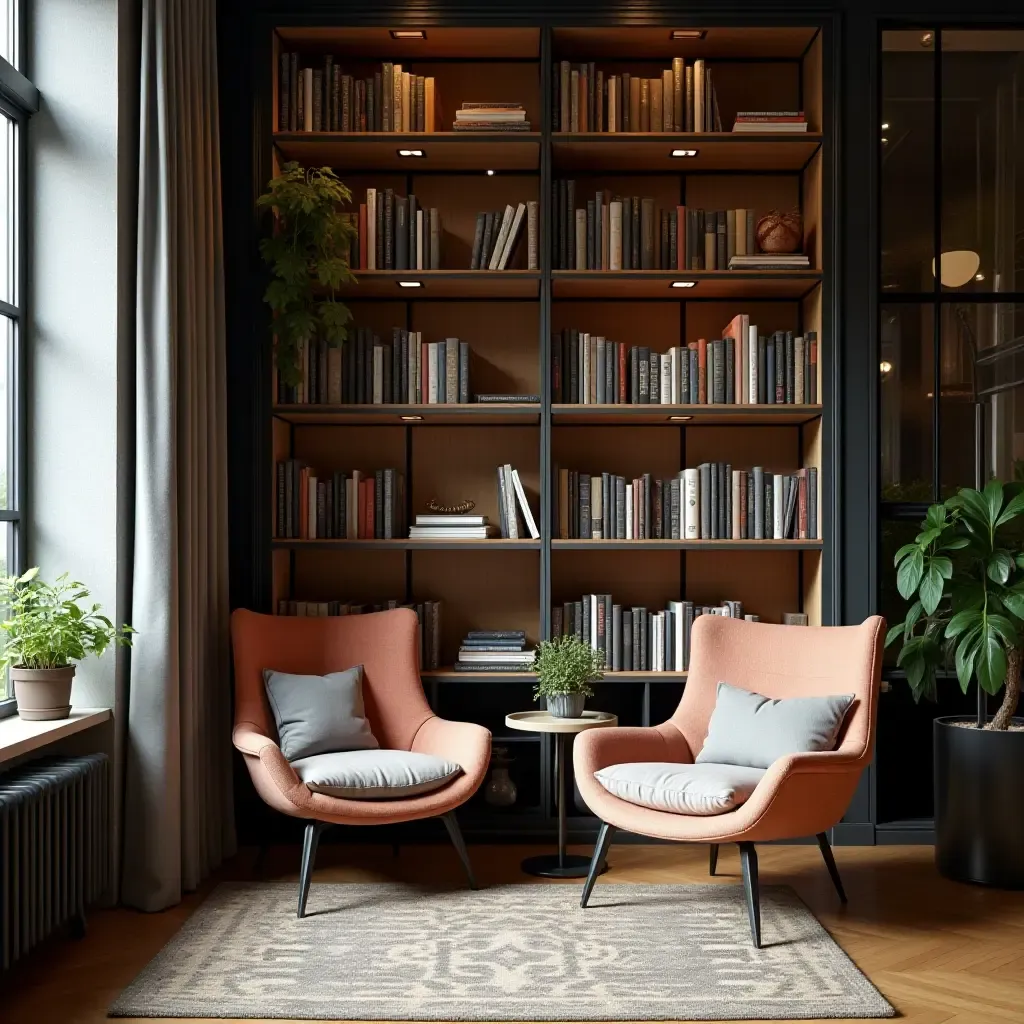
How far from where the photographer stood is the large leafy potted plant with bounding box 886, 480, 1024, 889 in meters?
4.06

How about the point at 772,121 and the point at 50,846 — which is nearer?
the point at 50,846

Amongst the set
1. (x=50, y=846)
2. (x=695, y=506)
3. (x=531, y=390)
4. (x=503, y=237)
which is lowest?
(x=50, y=846)

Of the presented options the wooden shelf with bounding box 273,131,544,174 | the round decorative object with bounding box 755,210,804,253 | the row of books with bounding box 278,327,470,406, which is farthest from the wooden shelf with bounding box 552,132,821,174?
the row of books with bounding box 278,327,470,406

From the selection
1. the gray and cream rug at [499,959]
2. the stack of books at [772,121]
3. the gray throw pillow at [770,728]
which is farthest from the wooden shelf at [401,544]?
the stack of books at [772,121]

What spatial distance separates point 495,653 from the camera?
4.73 m

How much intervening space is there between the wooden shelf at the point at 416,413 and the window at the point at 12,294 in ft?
3.55

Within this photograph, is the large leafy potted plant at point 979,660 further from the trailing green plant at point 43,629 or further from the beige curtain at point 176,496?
the trailing green plant at point 43,629

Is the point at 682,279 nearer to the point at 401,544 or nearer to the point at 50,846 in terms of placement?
the point at 401,544

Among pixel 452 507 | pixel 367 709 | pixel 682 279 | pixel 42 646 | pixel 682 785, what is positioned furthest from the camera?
pixel 452 507

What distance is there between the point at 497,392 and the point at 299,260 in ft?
3.45

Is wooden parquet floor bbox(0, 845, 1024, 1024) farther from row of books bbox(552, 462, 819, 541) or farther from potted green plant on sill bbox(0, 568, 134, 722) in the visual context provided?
row of books bbox(552, 462, 819, 541)

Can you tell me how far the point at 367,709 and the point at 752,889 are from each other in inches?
64.2

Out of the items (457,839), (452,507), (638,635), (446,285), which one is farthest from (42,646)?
(638,635)

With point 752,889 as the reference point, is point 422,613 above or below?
above
